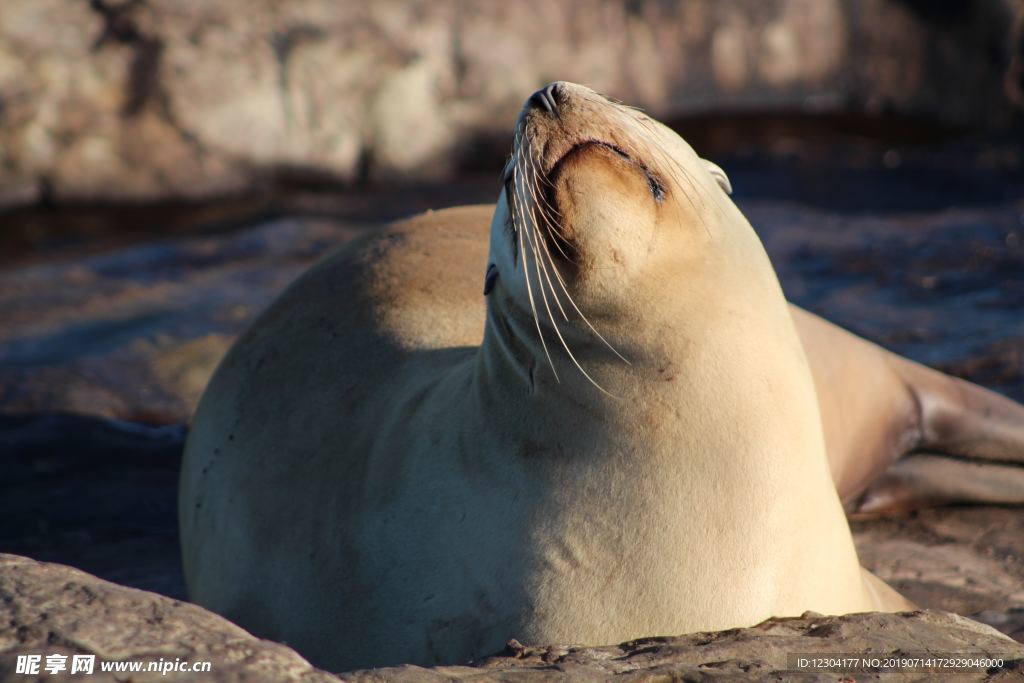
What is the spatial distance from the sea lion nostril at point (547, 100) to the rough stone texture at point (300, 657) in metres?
1.12

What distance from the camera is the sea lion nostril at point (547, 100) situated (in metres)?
2.85

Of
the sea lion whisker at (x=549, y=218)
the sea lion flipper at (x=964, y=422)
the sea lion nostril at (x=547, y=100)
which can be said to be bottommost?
the sea lion flipper at (x=964, y=422)

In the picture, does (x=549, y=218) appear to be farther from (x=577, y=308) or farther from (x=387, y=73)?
(x=387, y=73)

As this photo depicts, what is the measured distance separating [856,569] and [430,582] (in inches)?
41.3

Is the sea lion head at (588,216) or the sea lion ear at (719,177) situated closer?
the sea lion head at (588,216)

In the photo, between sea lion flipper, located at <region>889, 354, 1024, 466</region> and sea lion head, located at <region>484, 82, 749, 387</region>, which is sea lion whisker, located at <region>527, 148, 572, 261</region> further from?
sea lion flipper, located at <region>889, 354, 1024, 466</region>

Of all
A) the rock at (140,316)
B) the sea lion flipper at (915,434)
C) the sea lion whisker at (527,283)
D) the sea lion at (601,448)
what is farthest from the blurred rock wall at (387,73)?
the sea lion whisker at (527,283)

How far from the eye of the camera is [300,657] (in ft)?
8.21

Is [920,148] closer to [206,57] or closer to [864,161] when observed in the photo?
[864,161]

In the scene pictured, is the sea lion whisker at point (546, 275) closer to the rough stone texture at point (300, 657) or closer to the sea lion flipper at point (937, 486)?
the rough stone texture at point (300, 657)

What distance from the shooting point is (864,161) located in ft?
32.8

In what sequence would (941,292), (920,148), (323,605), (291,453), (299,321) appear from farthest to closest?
(920,148)
(941,292)
(299,321)
(291,453)
(323,605)

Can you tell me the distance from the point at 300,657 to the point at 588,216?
1.03m

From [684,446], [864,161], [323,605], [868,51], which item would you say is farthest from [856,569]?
[868,51]
